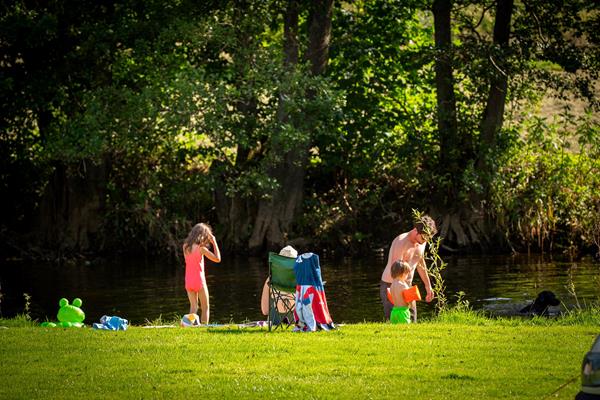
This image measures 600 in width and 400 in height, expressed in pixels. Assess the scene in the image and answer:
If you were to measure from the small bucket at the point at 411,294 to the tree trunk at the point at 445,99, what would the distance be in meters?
15.9

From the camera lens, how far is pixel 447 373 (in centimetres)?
1100

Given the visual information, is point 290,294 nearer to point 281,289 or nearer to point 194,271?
point 281,289

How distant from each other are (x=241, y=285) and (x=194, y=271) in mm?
7935

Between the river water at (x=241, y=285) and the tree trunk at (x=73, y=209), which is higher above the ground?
the tree trunk at (x=73, y=209)

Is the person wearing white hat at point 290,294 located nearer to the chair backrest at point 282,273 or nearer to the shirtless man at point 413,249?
the chair backrest at point 282,273

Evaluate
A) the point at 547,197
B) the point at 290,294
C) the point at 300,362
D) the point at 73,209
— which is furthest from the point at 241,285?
the point at 300,362

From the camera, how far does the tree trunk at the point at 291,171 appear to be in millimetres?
30688

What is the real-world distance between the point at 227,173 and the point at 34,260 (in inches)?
228

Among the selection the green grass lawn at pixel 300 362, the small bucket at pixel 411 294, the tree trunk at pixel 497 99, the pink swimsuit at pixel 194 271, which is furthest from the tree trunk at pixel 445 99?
the green grass lawn at pixel 300 362

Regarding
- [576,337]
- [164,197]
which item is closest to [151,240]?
[164,197]

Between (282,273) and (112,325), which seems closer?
(282,273)

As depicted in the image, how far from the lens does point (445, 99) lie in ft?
103

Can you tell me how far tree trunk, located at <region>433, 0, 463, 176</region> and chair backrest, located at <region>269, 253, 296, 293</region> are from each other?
17.1 metres

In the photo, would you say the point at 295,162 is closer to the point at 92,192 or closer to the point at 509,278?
the point at 92,192
